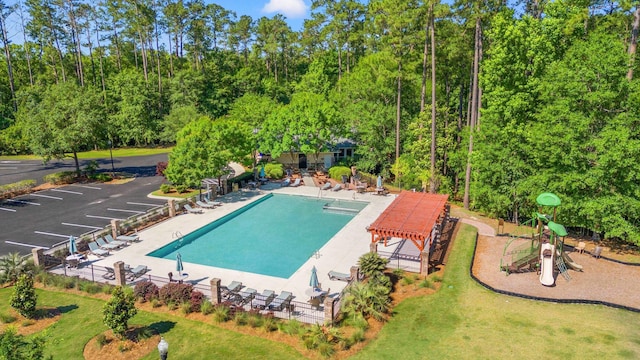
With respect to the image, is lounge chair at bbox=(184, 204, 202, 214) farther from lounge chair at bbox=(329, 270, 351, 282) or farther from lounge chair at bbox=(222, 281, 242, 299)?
lounge chair at bbox=(329, 270, 351, 282)

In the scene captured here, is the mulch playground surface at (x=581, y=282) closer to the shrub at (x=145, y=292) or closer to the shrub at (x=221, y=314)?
the shrub at (x=221, y=314)

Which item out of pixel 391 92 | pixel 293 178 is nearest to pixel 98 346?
pixel 293 178

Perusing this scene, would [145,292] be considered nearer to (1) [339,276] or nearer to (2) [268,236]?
(1) [339,276]

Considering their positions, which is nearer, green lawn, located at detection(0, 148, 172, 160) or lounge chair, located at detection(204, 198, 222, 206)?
lounge chair, located at detection(204, 198, 222, 206)

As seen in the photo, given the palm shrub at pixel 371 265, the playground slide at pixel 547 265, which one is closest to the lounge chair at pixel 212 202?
the palm shrub at pixel 371 265

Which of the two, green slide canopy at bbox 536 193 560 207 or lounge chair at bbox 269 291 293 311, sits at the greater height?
green slide canopy at bbox 536 193 560 207

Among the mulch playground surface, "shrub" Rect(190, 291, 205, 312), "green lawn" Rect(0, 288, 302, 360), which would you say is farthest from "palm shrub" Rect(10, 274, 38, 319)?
the mulch playground surface

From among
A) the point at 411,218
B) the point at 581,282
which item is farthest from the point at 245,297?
the point at 581,282
